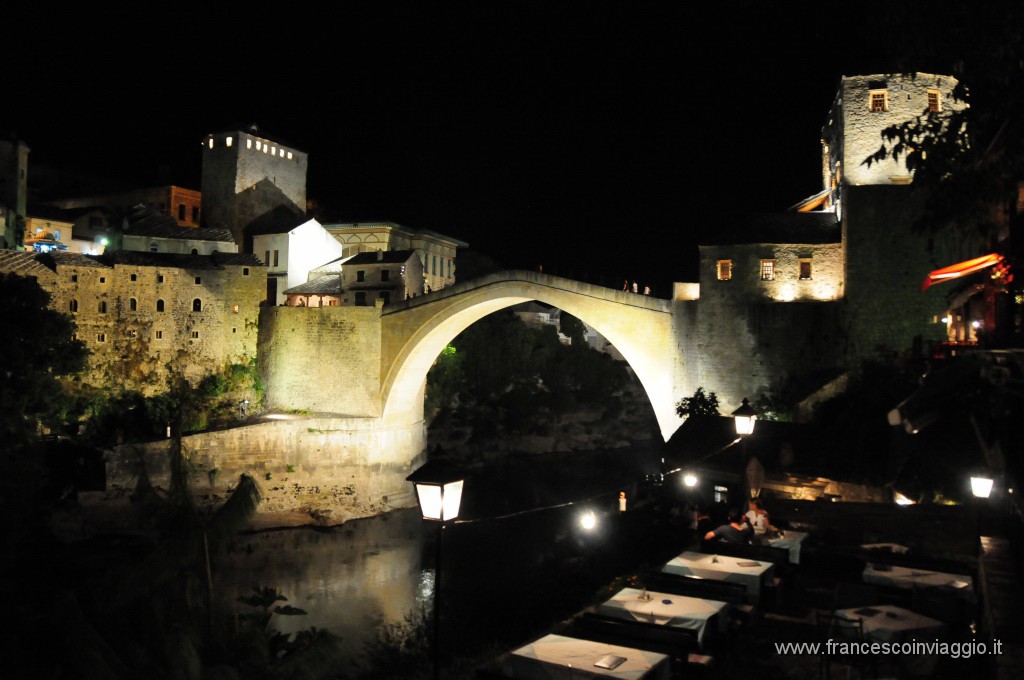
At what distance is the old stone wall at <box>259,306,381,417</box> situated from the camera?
79.0 ft

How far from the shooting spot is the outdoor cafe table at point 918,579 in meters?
6.97

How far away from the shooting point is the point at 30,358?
61.6 feet

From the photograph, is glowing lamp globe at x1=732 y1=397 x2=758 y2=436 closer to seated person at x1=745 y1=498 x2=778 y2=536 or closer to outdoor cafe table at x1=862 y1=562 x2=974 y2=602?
seated person at x1=745 y1=498 x2=778 y2=536

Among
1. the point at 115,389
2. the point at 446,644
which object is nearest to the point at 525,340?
the point at 115,389

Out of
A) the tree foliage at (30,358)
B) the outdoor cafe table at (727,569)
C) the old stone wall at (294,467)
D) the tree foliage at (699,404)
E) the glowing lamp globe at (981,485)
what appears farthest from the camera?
the old stone wall at (294,467)

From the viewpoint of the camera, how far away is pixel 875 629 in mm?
6043

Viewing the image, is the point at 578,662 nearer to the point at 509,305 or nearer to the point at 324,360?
the point at 509,305

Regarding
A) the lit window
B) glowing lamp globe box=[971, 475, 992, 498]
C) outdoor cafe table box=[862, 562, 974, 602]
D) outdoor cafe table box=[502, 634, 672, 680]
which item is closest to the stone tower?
the lit window

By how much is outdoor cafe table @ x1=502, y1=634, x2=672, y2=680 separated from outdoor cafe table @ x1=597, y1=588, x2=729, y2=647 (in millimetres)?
659

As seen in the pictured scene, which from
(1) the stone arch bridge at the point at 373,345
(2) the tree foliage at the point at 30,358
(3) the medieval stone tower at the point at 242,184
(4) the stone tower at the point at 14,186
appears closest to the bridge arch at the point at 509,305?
(1) the stone arch bridge at the point at 373,345

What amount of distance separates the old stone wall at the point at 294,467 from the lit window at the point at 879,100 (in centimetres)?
1598

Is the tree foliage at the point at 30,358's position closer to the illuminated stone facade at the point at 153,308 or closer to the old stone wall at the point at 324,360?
the illuminated stone facade at the point at 153,308

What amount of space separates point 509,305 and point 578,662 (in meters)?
17.9

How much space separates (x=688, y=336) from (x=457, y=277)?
977 inches
